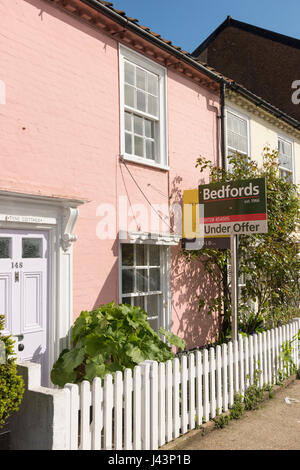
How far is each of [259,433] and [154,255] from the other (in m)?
3.66

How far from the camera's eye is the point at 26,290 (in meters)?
5.44

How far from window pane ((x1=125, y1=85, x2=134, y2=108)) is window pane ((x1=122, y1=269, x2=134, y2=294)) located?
2912mm

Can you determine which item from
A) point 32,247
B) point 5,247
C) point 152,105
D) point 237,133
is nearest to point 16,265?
point 5,247

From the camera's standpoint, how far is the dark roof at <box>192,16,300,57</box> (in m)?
16.5

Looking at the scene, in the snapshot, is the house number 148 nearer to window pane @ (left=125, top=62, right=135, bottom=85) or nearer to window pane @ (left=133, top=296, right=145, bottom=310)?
window pane @ (left=133, top=296, right=145, bottom=310)

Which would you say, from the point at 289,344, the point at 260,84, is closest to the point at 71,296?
the point at 289,344

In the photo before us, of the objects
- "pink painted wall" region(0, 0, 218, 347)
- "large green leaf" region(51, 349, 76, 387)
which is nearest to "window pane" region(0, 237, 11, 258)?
"pink painted wall" region(0, 0, 218, 347)

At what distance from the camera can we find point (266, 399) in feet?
20.4

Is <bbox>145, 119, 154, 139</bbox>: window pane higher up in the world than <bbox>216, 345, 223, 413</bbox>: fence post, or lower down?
higher up

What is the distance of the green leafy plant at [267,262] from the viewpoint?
8.20 meters

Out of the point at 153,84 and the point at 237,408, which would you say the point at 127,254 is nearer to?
the point at 237,408

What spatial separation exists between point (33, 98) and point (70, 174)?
3.73ft

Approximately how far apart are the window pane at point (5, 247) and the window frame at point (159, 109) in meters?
2.60

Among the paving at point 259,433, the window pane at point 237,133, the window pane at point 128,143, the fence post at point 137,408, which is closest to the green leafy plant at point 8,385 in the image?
the fence post at point 137,408
